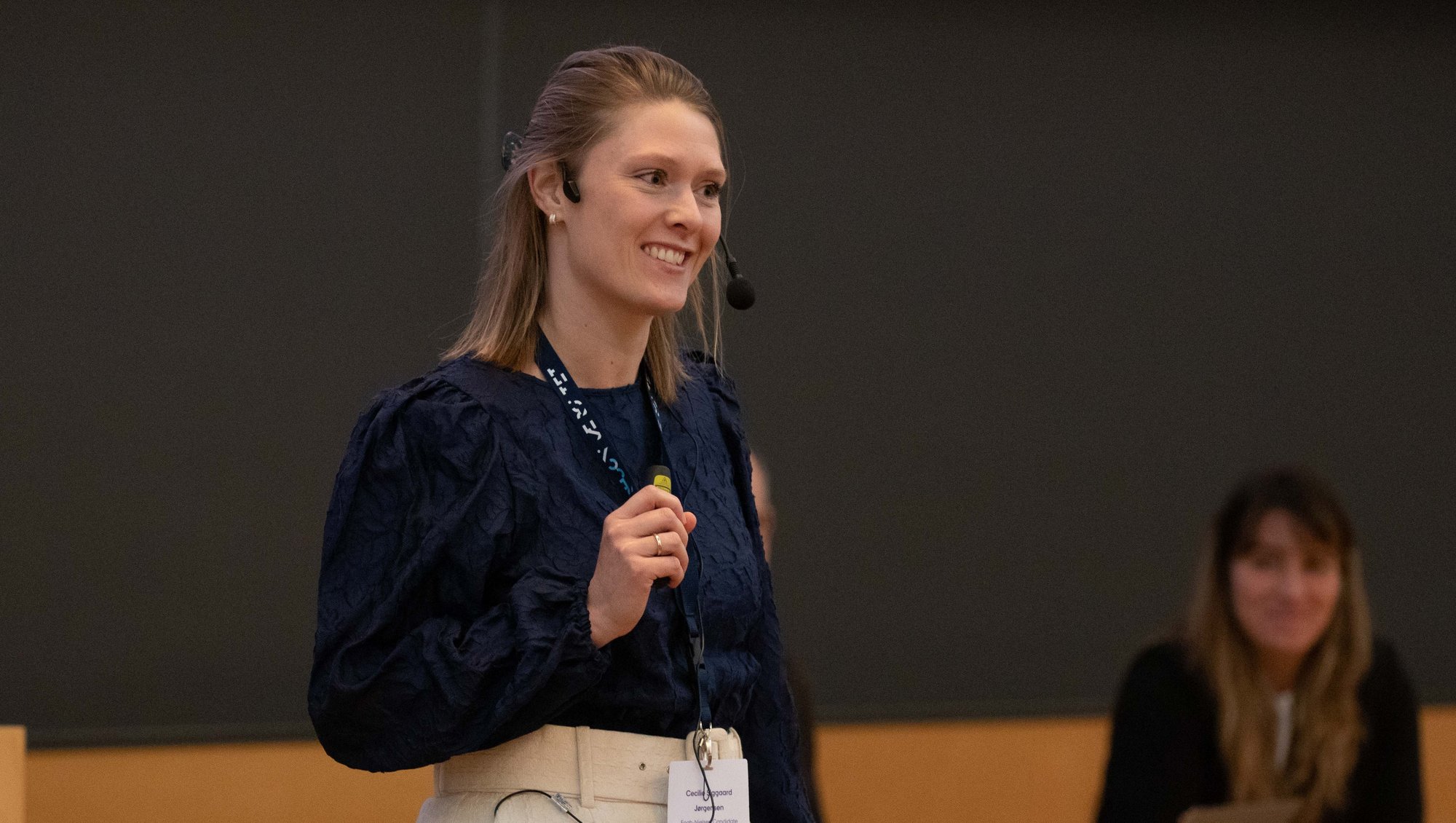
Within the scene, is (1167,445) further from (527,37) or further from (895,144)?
(527,37)

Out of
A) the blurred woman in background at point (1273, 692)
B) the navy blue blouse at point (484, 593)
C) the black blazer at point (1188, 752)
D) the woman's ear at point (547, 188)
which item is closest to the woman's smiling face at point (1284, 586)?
the blurred woman in background at point (1273, 692)

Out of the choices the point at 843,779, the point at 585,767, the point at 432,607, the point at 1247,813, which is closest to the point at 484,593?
the point at 432,607

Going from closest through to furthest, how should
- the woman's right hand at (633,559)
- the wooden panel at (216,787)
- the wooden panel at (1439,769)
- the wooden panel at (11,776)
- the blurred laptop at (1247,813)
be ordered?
the woman's right hand at (633,559) → the wooden panel at (11,776) → the blurred laptop at (1247,813) → the wooden panel at (216,787) → the wooden panel at (1439,769)

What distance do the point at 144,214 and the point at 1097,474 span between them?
2763mm

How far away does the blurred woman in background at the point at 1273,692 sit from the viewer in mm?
2936

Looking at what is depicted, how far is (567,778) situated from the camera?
161 centimetres

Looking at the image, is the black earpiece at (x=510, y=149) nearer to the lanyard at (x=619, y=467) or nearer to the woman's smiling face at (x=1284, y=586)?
the lanyard at (x=619, y=467)

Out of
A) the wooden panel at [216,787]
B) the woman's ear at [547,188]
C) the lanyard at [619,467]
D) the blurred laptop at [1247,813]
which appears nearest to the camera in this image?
the lanyard at [619,467]

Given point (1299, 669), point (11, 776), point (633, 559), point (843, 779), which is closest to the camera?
point (633, 559)

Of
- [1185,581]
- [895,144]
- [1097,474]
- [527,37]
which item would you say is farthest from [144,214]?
[1185,581]

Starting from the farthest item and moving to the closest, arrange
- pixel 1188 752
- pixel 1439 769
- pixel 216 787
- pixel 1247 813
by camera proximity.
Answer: pixel 1439 769 → pixel 216 787 → pixel 1188 752 → pixel 1247 813

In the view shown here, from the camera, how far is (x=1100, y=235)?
16.1 ft

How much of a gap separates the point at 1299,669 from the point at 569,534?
6.27 feet

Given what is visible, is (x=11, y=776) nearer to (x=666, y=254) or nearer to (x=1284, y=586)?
(x=666, y=254)
